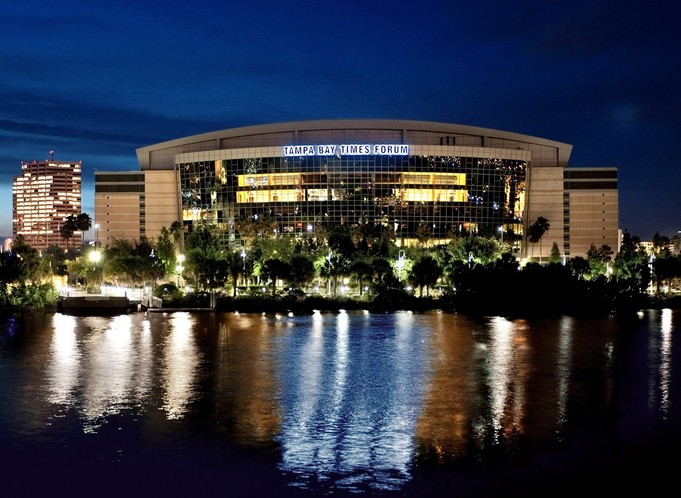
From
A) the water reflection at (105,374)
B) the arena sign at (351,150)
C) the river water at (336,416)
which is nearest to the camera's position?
the river water at (336,416)

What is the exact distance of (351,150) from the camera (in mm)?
161875

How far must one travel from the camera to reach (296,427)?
99.9ft

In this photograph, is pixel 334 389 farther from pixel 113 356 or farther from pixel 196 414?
pixel 113 356

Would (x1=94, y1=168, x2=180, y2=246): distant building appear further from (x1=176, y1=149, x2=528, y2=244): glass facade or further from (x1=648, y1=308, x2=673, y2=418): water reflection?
(x1=648, y1=308, x2=673, y2=418): water reflection

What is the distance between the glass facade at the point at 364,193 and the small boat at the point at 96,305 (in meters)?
69.9

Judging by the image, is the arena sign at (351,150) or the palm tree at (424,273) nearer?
the palm tree at (424,273)

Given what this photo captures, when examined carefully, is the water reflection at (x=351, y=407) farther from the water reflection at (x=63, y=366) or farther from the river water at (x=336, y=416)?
the water reflection at (x=63, y=366)

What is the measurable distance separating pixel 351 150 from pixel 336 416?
13158cm

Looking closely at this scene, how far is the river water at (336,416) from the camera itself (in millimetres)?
24375

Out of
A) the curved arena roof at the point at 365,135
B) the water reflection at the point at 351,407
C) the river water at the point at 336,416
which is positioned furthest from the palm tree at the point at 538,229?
the water reflection at the point at 351,407

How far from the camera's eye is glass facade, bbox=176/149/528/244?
16362 centimetres

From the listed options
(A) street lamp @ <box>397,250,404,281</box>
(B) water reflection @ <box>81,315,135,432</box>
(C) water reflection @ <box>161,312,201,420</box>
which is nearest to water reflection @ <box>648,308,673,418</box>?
(C) water reflection @ <box>161,312,201,420</box>

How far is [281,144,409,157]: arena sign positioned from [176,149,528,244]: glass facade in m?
1.15

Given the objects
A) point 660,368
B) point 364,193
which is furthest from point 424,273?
point 364,193
